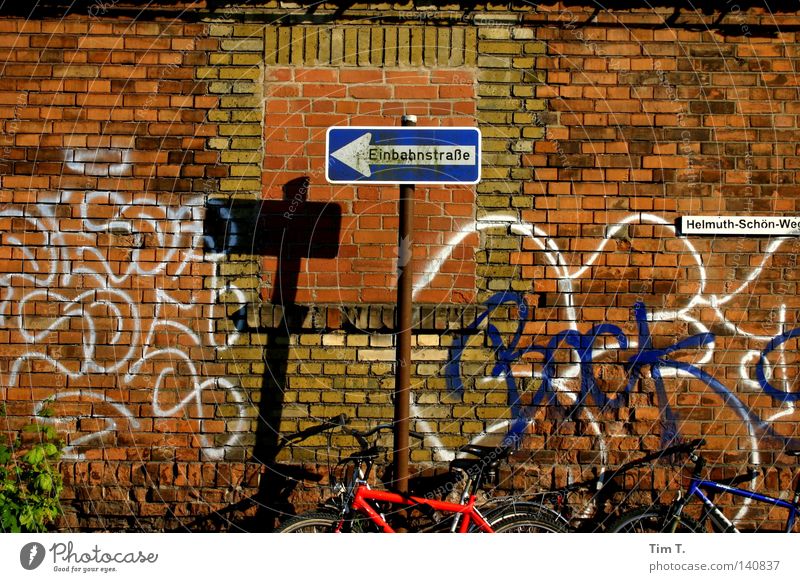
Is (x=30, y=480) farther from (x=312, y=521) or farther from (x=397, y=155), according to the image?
(x=397, y=155)

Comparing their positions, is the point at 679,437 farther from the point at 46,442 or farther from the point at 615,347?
the point at 46,442

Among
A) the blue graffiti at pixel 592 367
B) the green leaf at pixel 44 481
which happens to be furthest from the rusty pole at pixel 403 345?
the green leaf at pixel 44 481

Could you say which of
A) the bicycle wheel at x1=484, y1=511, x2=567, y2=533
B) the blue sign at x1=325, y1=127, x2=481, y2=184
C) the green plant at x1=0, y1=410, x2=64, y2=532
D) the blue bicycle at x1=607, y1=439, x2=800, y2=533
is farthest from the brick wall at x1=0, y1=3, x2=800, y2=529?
the blue sign at x1=325, y1=127, x2=481, y2=184

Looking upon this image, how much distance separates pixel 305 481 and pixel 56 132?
2.50m

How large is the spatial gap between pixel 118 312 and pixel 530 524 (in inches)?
103

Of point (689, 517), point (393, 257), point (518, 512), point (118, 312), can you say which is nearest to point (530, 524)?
point (518, 512)

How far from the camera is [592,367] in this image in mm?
5219

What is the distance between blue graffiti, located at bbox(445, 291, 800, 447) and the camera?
5.21 metres

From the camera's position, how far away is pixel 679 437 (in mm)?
5219

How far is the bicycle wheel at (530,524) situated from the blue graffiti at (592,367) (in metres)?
0.49

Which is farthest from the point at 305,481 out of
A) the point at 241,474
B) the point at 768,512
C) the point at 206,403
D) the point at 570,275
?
the point at 768,512

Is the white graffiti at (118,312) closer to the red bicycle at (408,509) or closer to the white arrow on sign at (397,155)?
the red bicycle at (408,509)

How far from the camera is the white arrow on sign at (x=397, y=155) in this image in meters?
4.77
